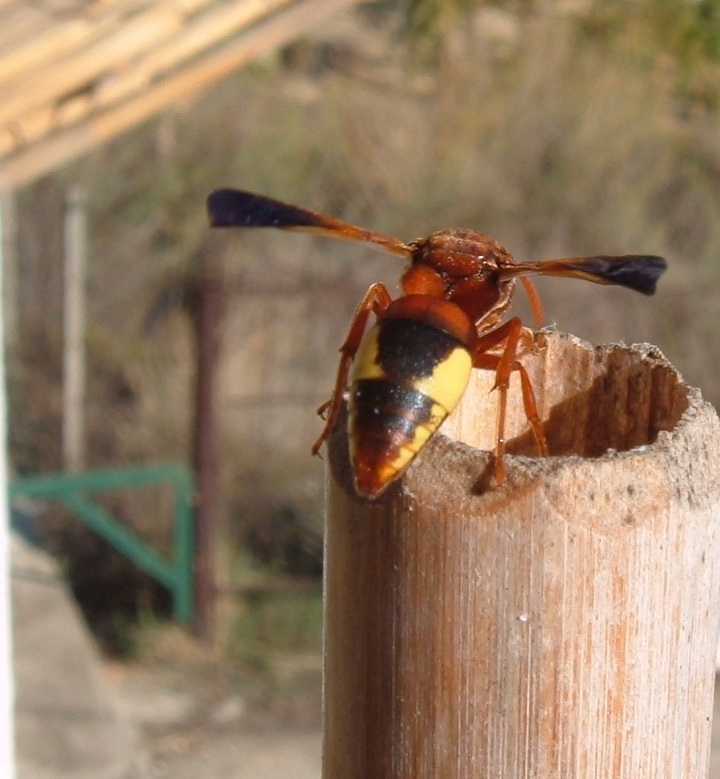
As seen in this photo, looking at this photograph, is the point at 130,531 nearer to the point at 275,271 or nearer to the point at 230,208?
the point at 275,271

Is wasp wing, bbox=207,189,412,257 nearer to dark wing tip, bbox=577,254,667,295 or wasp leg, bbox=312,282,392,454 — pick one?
wasp leg, bbox=312,282,392,454

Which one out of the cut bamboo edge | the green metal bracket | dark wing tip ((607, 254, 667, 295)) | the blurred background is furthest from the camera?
the blurred background

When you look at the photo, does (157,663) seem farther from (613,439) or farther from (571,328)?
(613,439)

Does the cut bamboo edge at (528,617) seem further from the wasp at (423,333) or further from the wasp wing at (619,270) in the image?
the wasp wing at (619,270)

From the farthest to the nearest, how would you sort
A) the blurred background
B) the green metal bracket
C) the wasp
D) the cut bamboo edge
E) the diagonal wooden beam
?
the blurred background, the green metal bracket, the diagonal wooden beam, the wasp, the cut bamboo edge

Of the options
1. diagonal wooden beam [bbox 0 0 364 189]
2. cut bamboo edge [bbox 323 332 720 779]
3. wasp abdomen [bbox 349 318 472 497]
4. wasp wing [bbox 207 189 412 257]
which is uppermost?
diagonal wooden beam [bbox 0 0 364 189]

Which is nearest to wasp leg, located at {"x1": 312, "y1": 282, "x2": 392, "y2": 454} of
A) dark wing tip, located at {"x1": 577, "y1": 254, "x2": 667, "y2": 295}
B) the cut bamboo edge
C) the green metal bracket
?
dark wing tip, located at {"x1": 577, "y1": 254, "x2": 667, "y2": 295}

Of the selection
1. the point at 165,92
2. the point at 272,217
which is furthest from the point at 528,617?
the point at 165,92
